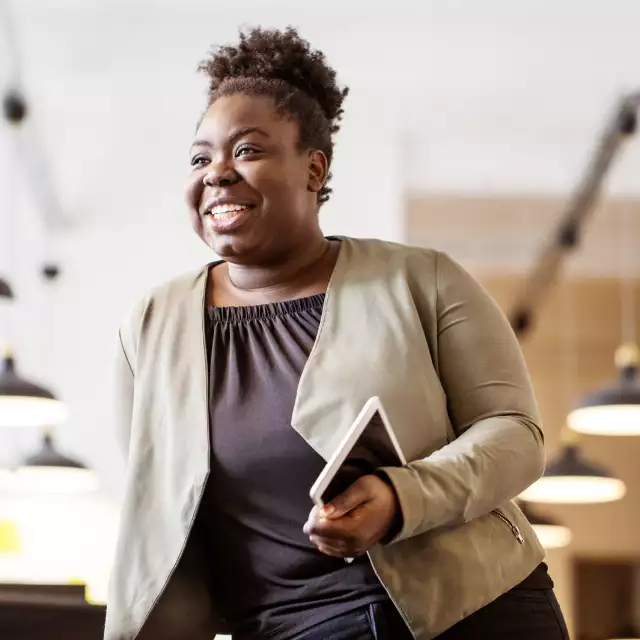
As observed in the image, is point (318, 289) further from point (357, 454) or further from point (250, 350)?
point (357, 454)

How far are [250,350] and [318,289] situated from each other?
123mm

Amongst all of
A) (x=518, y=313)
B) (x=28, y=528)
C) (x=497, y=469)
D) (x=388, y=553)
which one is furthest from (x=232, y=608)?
(x=518, y=313)

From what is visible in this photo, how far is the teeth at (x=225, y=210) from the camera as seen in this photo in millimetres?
1397

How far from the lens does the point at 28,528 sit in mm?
6617

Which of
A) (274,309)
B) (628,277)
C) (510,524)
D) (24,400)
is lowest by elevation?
(628,277)

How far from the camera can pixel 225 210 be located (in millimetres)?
1403

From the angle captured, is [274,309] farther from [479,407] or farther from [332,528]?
[332,528]

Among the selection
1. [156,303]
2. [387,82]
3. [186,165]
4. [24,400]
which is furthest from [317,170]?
[186,165]

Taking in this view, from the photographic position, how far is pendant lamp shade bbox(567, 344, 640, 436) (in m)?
4.93

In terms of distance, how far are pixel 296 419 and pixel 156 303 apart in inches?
11.7

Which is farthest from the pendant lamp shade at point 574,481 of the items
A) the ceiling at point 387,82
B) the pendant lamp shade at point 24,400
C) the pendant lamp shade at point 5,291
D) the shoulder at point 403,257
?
the shoulder at point 403,257

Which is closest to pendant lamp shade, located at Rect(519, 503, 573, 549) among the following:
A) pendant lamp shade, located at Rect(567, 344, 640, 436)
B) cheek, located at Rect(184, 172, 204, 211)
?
pendant lamp shade, located at Rect(567, 344, 640, 436)

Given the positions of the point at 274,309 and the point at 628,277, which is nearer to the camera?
the point at 274,309

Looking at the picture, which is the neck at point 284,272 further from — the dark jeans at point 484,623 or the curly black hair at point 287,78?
the dark jeans at point 484,623
